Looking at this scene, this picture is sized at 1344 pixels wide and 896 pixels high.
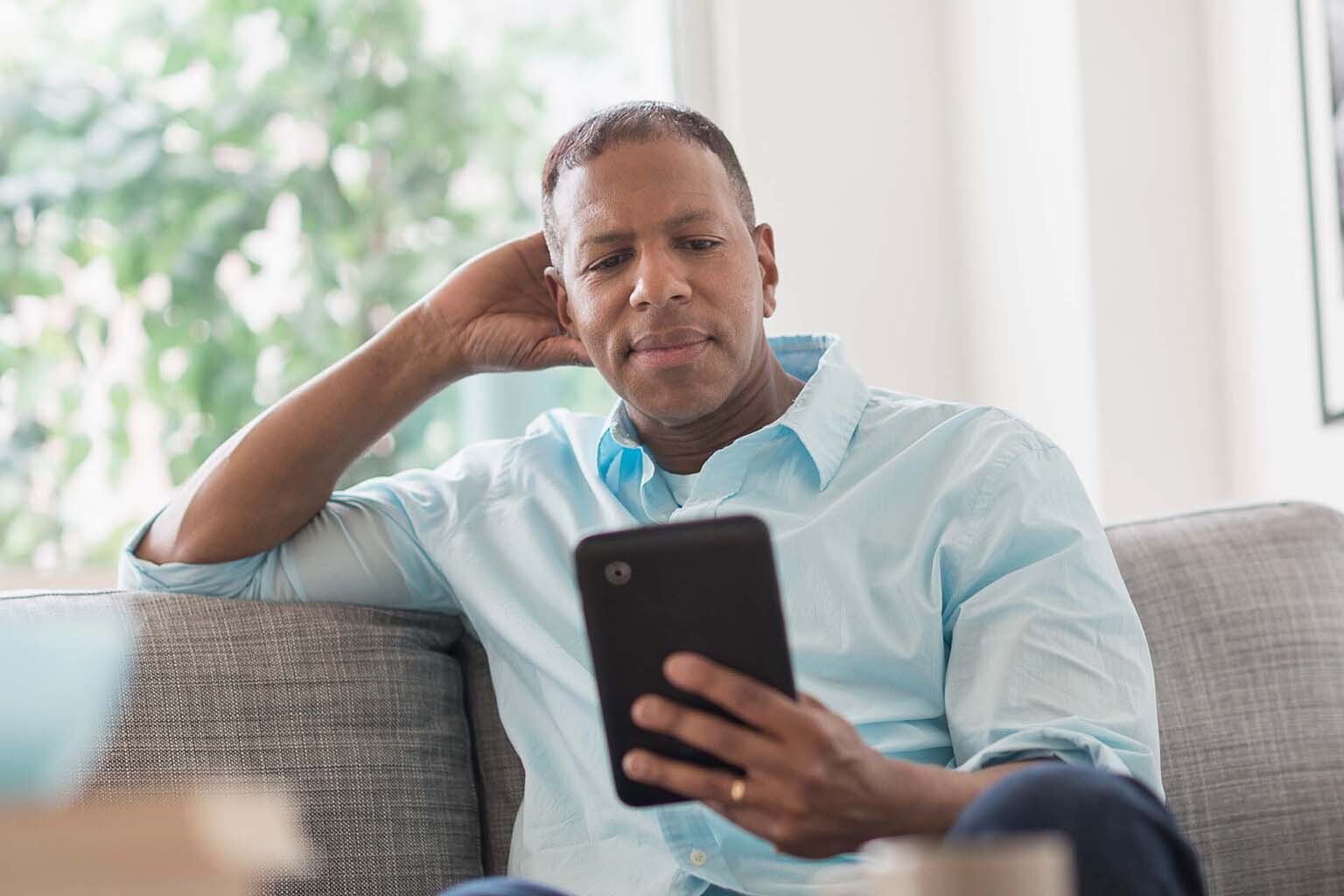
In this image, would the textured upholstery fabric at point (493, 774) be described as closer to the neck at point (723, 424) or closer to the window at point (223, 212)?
the neck at point (723, 424)

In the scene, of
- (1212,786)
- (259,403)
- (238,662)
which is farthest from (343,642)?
(259,403)

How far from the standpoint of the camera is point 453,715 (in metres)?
1.62

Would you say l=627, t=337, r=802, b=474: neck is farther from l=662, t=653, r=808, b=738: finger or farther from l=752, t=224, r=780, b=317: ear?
l=662, t=653, r=808, b=738: finger

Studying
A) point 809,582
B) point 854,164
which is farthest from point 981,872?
point 854,164

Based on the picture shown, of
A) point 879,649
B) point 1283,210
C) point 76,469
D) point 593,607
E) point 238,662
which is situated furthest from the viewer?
point 76,469

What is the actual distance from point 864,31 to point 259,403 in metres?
1.29

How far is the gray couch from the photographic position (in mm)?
1482

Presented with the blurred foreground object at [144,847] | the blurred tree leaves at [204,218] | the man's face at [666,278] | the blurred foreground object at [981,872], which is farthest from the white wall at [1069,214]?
the blurred foreground object at [144,847]

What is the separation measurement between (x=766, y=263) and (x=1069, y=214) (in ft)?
3.38

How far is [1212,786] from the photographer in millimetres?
1562

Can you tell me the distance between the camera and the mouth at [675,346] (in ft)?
4.91

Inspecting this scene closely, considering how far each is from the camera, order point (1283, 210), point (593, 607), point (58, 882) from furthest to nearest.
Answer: point (1283, 210) < point (593, 607) < point (58, 882)

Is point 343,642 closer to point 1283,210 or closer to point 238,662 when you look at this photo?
point 238,662

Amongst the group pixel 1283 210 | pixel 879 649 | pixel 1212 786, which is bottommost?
pixel 1212 786
